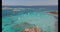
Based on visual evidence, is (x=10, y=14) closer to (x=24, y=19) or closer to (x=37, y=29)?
(x=24, y=19)

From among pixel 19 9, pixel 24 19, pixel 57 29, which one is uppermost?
pixel 19 9

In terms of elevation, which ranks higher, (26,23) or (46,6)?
(46,6)

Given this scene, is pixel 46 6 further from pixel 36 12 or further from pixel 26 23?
pixel 26 23

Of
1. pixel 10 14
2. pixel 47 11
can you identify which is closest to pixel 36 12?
pixel 47 11

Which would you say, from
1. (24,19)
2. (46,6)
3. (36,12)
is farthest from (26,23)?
(46,6)
